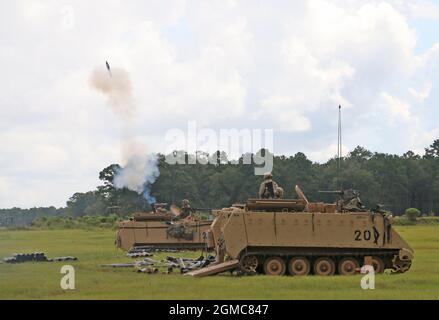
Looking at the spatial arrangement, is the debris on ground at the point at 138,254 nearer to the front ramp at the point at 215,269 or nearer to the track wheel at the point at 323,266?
the front ramp at the point at 215,269

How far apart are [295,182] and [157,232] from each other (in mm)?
66529

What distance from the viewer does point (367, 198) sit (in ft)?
379

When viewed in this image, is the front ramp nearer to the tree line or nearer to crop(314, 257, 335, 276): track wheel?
crop(314, 257, 335, 276): track wheel

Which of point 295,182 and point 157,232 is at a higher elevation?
point 295,182

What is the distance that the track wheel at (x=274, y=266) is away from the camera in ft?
97.9

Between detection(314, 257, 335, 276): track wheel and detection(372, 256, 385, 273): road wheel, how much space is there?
61.3 inches

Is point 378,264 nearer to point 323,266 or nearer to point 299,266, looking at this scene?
point 323,266

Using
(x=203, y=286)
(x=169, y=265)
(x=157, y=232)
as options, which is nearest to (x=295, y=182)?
(x=157, y=232)

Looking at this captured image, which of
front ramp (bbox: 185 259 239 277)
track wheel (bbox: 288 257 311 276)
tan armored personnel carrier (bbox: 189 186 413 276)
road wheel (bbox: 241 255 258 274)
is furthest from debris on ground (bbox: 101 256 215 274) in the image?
track wheel (bbox: 288 257 311 276)

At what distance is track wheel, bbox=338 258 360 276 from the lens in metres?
30.1

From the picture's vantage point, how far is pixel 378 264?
30688 millimetres

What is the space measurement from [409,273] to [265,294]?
901cm

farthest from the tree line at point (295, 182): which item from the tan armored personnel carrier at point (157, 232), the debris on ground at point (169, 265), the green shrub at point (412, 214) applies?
the debris on ground at point (169, 265)
